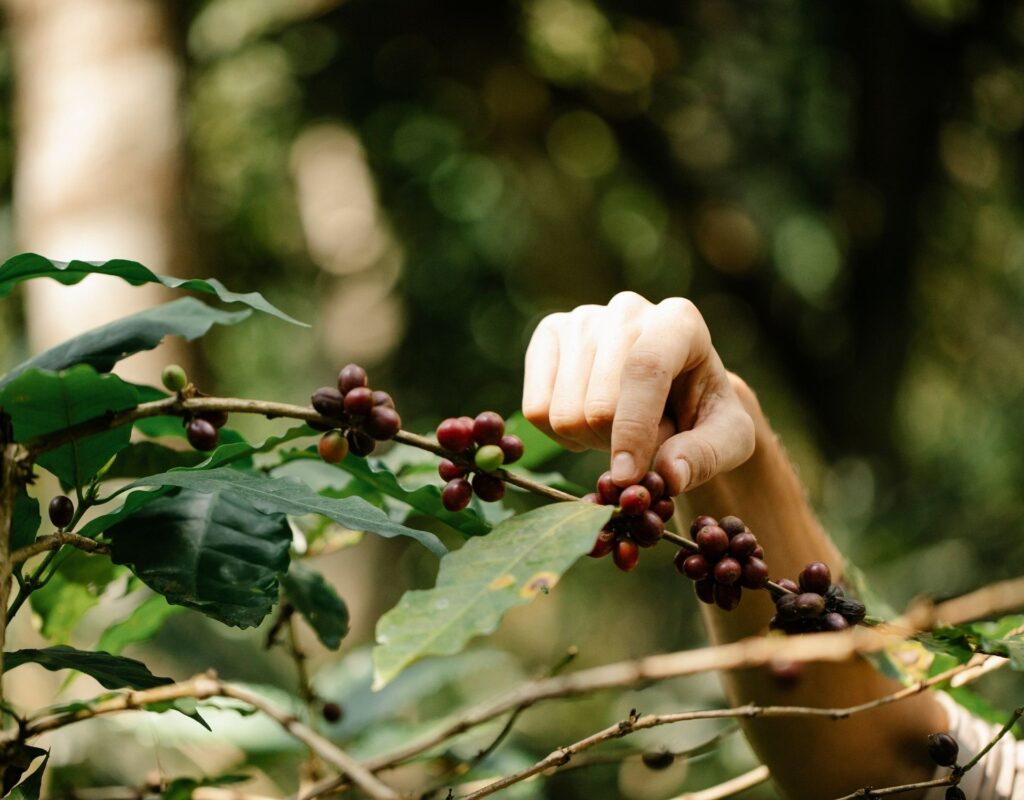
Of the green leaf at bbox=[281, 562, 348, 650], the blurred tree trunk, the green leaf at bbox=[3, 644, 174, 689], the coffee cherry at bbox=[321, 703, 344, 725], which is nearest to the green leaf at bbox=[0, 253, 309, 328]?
the green leaf at bbox=[3, 644, 174, 689]

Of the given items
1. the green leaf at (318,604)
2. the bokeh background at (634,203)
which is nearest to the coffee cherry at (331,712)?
the green leaf at (318,604)

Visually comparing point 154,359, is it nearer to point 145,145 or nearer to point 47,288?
point 47,288

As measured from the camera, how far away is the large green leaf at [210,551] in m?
0.54

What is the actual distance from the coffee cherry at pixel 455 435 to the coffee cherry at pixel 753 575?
215 millimetres

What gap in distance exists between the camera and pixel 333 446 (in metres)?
0.58

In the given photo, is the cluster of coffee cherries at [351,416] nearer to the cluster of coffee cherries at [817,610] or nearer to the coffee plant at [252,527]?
the coffee plant at [252,527]

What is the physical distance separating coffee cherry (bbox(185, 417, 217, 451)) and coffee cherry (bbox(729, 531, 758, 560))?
374 millimetres

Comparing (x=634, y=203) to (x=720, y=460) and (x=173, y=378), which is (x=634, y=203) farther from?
(x=173, y=378)

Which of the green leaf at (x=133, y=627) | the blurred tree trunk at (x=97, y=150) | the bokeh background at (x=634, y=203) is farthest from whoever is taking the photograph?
the bokeh background at (x=634, y=203)

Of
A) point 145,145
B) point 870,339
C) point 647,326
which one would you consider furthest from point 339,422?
point 870,339

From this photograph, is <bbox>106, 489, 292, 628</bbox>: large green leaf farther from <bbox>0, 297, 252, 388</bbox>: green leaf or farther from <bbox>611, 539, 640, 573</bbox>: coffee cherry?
<bbox>611, 539, 640, 573</bbox>: coffee cherry

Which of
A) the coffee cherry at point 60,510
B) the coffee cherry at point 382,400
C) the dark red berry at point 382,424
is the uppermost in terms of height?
the coffee cherry at point 382,400

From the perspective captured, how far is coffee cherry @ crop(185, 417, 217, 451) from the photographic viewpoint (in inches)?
23.0

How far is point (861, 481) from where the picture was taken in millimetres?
2980
